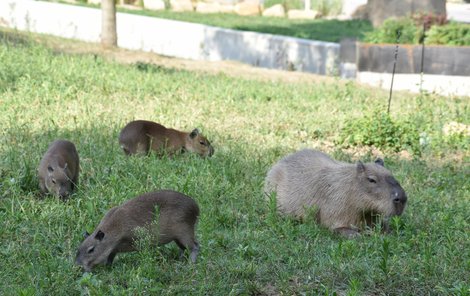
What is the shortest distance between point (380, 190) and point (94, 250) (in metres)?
2.21

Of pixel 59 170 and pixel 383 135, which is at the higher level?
pixel 59 170

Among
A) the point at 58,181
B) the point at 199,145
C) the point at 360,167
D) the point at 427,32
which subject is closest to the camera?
the point at 360,167

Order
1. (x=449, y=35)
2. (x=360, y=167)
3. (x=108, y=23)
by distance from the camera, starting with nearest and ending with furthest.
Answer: (x=360, y=167) < (x=449, y=35) < (x=108, y=23)

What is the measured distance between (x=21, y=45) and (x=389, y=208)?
→ 30.4ft

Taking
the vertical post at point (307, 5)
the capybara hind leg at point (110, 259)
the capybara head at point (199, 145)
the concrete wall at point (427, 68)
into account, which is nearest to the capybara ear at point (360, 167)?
the capybara hind leg at point (110, 259)

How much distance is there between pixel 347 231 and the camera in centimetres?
644

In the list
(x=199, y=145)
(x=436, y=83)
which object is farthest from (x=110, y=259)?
(x=436, y=83)

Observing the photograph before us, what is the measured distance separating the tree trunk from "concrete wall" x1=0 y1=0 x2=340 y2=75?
3186mm

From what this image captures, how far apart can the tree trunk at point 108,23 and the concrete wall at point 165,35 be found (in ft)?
10.5

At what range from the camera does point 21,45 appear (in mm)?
14203

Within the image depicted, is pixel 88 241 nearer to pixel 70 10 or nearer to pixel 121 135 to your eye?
pixel 121 135

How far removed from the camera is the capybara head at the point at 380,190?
639 centimetres

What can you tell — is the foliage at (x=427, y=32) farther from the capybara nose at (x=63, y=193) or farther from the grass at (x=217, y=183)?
the capybara nose at (x=63, y=193)

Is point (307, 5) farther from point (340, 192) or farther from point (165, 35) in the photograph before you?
point (340, 192)
